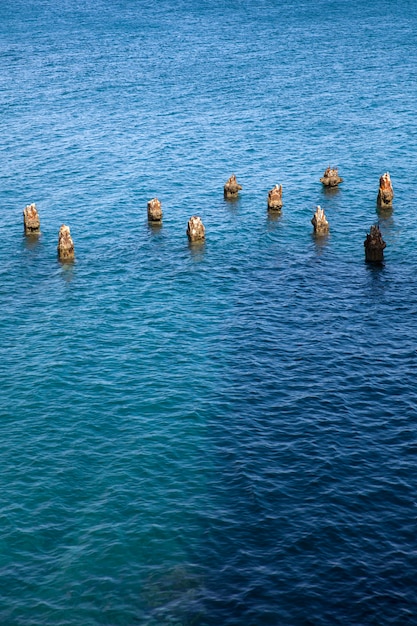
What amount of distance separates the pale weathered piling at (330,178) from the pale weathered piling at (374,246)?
72.9 ft

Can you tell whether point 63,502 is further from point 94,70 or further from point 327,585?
point 94,70

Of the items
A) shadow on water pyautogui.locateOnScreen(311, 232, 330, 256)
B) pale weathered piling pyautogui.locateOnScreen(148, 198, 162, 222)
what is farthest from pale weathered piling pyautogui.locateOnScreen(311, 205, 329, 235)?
pale weathered piling pyautogui.locateOnScreen(148, 198, 162, 222)

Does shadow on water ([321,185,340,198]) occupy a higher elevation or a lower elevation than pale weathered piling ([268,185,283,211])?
lower

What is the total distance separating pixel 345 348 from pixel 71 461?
25.6 metres

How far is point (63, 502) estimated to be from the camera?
181 feet

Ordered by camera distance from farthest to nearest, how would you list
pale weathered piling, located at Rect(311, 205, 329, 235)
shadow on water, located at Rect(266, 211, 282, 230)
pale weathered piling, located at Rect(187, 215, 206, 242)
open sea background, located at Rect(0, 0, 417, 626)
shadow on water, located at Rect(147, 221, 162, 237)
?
shadow on water, located at Rect(266, 211, 282, 230) → shadow on water, located at Rect(147, 221, 162, 237) → pale weathered piling, located at Rect(311, 205, 329, 235) → pale weathered piling, located at Rect(187, 215, 206, 242) → open sea background, located at Rect(0, 0, 417, 626)

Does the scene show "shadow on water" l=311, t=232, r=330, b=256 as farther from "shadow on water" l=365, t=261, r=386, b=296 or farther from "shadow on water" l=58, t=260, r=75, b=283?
"shadow on water" l=58, t=260, r=75, b=283

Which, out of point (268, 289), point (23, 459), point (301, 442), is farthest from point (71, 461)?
point (268, 289)

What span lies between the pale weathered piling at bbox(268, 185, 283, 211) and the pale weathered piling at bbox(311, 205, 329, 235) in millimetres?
7870

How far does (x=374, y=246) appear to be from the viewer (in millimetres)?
87562

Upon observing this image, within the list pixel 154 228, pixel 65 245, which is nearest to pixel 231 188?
pixel 154 228

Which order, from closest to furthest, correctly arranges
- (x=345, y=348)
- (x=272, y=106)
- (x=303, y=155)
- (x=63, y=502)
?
(x=63, y=502)
(x=345, y=348)
(x=303, y=155)
(x=272, y=106)

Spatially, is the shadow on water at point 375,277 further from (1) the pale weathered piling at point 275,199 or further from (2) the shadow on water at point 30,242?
(2) the shadow on water at point 30,242

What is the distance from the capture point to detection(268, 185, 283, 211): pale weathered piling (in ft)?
335
